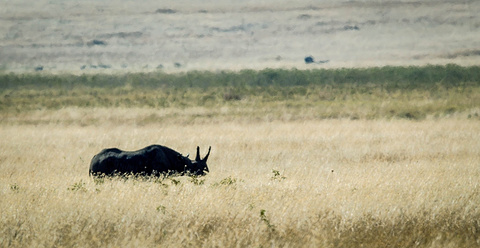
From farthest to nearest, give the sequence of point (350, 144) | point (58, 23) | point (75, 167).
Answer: point (58, 23), point (350, 144), point (75, 167)

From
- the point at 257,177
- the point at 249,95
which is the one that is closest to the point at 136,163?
the point at 257,177

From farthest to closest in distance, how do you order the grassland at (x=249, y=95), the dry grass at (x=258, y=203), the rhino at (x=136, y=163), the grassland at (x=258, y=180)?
the grassland at (x=249, y=95), the rhino at (x=136, y=163), the grassland at (x=258, y=180), the dry grass at (x=258, y=203)

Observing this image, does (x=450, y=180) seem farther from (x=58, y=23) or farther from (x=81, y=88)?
(x=58, y=23)

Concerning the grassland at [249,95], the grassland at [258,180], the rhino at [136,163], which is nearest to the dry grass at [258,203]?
the grassland at [258,180]

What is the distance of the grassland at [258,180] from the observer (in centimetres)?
888

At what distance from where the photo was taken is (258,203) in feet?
34.2

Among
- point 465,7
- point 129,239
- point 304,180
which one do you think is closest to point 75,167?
point 304,180

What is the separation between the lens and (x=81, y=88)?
174 feet

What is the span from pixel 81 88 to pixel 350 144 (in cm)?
3662

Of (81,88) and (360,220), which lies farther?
(81,88)

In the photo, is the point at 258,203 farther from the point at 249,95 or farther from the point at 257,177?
the point at 249,95

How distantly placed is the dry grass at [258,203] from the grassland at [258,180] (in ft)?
0.11

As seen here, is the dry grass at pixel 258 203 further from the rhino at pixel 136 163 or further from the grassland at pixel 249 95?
the grassland at pixel 249 95

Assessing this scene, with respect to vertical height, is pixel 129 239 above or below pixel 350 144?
above
